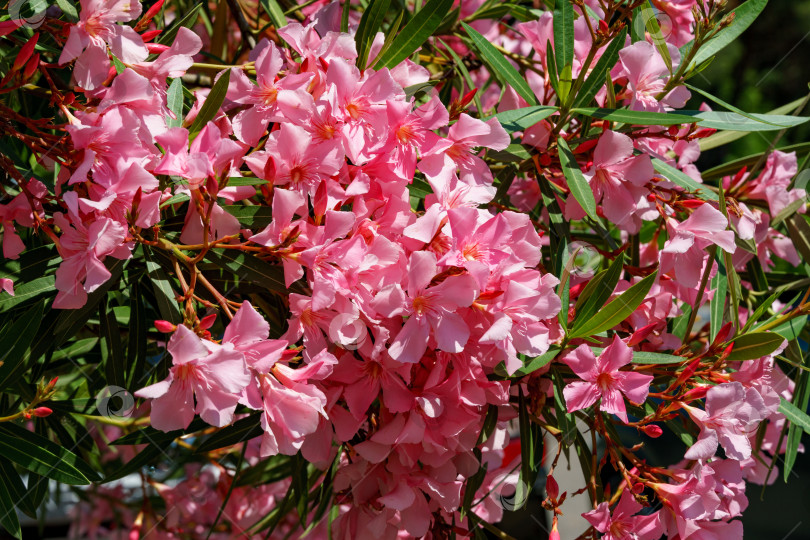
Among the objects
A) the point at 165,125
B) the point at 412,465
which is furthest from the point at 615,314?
the point at 165,125

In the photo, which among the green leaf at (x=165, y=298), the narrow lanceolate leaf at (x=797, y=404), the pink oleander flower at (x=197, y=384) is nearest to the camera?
the pink oleander flower at (x=197, y=384)

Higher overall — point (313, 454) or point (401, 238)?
point (401, 238)

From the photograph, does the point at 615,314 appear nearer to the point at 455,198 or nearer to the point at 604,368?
the point at 604,368

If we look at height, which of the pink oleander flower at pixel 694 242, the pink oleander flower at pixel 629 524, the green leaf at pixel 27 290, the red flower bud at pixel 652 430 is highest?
the pink oleander flower at pixel 694 242

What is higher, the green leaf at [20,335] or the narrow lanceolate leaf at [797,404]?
the green leaf at [20,335]

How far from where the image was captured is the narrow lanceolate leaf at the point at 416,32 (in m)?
0.89

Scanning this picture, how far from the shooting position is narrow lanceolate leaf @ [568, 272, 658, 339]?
2.72 feet

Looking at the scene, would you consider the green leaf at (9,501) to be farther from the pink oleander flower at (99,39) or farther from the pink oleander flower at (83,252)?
the pink oleander flower at (99,39)

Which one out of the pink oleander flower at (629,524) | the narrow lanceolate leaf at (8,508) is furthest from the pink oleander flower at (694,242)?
the narrow lanceolate leaf at (8,508)

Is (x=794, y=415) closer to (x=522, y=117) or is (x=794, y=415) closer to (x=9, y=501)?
(x=522, y=117)

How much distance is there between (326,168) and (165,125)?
17 cm

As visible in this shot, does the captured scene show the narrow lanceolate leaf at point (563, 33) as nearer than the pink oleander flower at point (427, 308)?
No

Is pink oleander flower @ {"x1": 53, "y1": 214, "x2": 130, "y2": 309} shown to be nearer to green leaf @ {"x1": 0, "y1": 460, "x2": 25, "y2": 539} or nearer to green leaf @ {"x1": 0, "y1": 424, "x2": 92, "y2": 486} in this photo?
green leaf @ {"x1": 0, "y1": 424, "x2": 92, "y2": 486}

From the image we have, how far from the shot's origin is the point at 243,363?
2.17 feet
